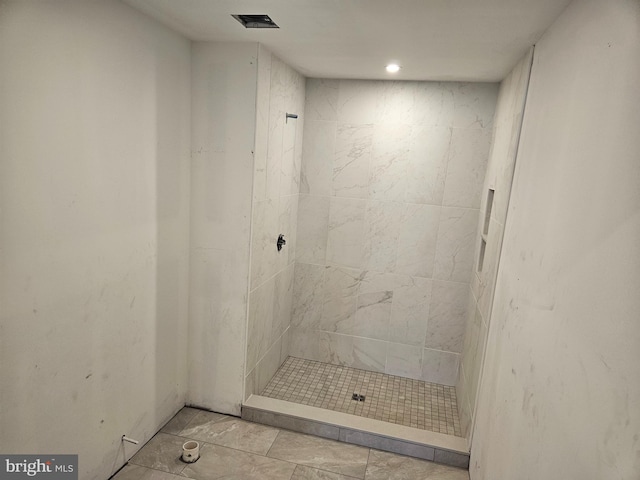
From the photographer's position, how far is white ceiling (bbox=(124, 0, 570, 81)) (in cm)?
136

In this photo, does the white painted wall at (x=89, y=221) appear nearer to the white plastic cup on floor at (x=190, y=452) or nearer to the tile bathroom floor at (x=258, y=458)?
the tile bathroom floor at (x=258, y=458)

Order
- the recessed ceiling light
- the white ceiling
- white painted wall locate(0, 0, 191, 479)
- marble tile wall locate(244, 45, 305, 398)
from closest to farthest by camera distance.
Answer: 1. white painted wall locate(0, 0, 191, 479)
2. the white ceiling
3. the recessed ceiling light
4. marble tile wall locate(244, 45, 305, 398)

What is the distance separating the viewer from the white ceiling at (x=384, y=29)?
1.36m

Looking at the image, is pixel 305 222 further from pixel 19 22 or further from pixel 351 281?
pixel 19 22

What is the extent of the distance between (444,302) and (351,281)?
26.1 inches

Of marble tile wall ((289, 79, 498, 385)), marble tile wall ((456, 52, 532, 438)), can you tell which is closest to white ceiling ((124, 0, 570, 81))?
marble tile wall ((456, 52, 532, 438))

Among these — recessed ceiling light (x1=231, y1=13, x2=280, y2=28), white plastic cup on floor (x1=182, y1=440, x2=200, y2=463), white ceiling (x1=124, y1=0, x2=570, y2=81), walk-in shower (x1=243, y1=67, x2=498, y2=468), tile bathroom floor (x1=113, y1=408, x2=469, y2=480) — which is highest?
recessed ceiling light (x1=231, y1=13, x2=280, y2=28)

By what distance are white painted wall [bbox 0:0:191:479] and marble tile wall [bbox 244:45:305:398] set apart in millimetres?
395

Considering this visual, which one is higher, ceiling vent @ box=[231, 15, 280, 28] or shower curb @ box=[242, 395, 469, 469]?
ceiling vent @ box=[231, 15, 280, 28]

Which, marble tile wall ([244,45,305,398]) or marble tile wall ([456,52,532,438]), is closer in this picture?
marble tile wall ([456,52,532,438])

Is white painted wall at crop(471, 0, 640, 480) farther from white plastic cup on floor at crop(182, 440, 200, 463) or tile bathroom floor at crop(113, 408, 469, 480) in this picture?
white plastic cup on floor at crop(182, 440, 200, 463)

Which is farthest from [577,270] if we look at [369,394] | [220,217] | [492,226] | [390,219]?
[369,394]

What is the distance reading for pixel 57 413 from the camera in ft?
4.68

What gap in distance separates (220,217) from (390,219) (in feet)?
→ 3.94
